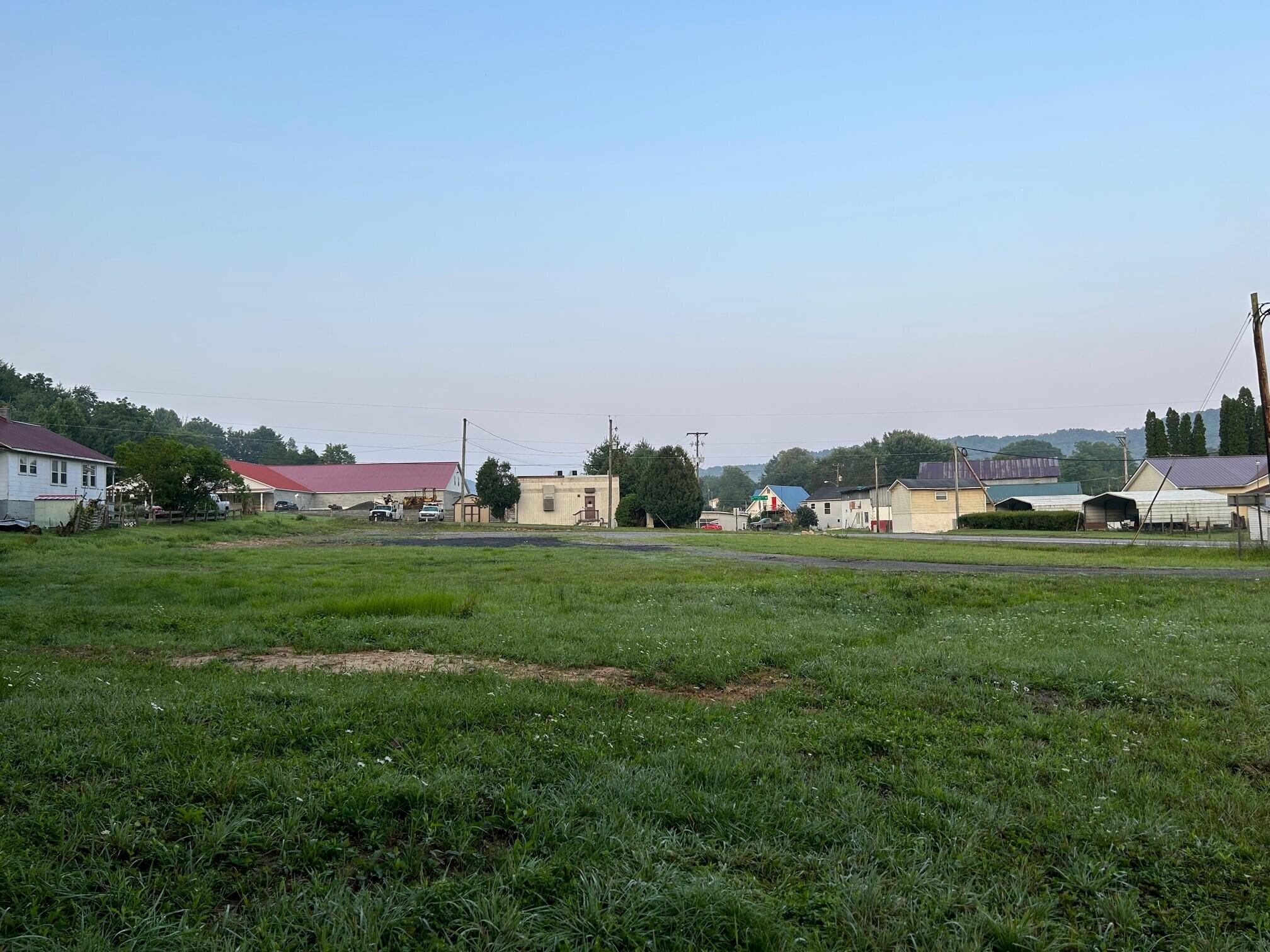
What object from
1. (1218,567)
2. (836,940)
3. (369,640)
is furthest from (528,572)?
(1218,567)

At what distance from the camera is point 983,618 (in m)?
11.6

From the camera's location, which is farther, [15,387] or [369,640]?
[15,387]

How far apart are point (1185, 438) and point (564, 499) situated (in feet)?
189

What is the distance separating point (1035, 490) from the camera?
78.7 meters

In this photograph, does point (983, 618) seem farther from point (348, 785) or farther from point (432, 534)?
point (432, 534)

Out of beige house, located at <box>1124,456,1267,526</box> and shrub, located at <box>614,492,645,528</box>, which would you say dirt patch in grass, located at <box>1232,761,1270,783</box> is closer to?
beige house, located at <box>1124,456,1267,526</box>

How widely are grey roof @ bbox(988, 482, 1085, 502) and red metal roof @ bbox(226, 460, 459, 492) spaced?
186ft

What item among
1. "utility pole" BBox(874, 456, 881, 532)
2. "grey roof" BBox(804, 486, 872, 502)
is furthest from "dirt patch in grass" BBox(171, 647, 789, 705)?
"grey roof" BBox(804, 486, 872, 502)

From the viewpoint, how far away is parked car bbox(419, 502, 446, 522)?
212 ft

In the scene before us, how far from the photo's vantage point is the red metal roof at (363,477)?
83812 mm

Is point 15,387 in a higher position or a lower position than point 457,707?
higher

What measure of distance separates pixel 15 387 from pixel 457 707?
10491 cm

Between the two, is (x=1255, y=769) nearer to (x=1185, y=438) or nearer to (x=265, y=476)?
(x=1185, y=438)

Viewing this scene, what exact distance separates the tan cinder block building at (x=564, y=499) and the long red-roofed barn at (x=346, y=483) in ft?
25.7
